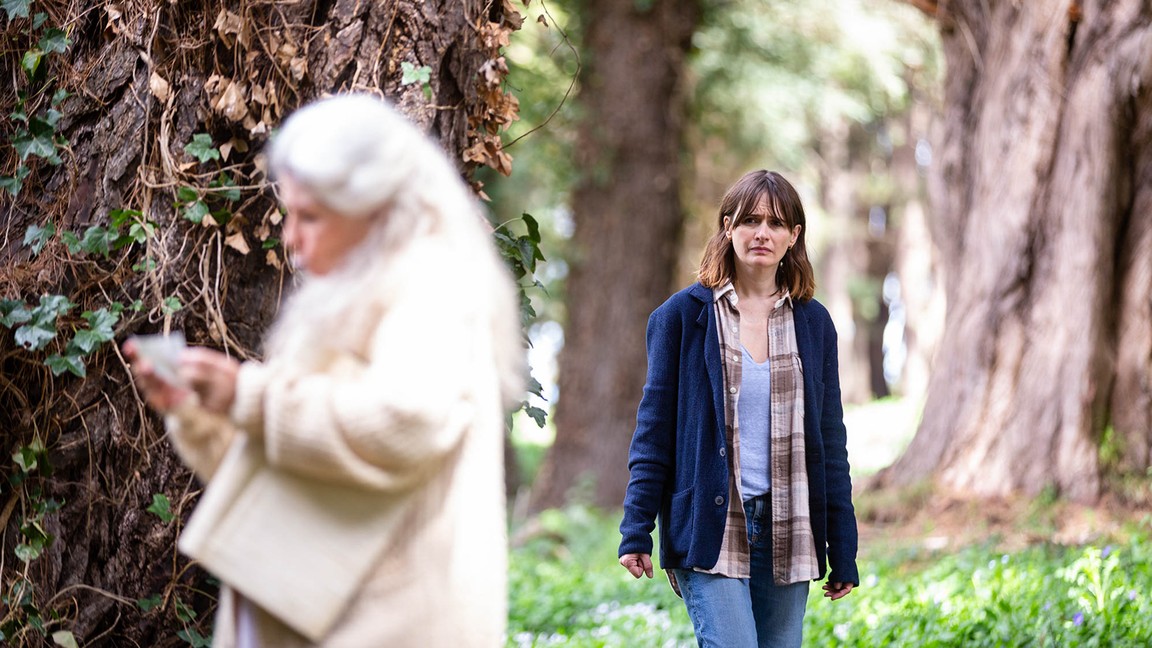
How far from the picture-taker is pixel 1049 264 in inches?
313

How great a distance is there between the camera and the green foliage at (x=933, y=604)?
464cm

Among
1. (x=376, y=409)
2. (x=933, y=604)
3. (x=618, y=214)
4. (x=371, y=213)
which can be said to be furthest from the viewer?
(x=618, y=214)

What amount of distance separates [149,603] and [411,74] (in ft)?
5.71

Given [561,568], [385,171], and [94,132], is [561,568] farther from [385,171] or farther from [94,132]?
[385,171]

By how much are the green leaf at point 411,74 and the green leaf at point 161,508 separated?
141 cm

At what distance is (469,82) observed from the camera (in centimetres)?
378

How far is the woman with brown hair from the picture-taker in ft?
11.1

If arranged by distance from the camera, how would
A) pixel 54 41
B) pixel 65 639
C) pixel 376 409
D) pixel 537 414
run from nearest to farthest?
pixel 376 409, pixel 65 639, pixel 54 41, pixel 537 414

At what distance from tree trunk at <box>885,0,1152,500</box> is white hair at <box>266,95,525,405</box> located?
251 inches

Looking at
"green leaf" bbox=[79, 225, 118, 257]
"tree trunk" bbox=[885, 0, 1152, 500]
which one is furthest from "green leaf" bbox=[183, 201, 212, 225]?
"tree trunk" bbox=[885, 0, 1152, 500]

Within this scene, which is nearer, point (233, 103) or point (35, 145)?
point (233, 103)

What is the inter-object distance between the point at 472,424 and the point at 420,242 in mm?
345

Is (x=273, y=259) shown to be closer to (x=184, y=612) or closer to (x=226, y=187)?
(x=226, y=187)

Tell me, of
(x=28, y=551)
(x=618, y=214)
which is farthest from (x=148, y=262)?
(x=618, y=214)
